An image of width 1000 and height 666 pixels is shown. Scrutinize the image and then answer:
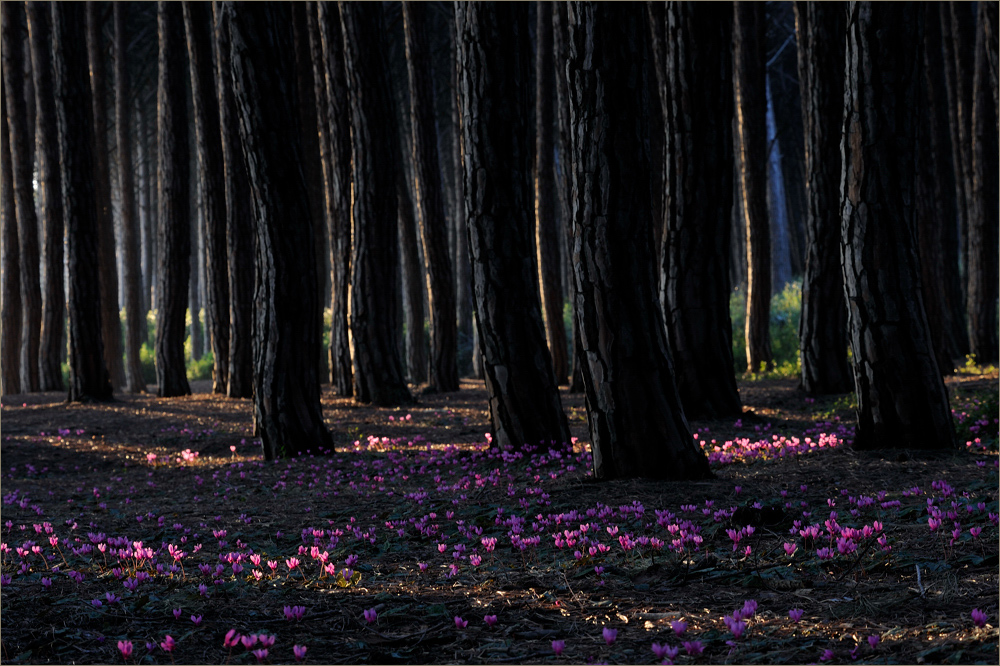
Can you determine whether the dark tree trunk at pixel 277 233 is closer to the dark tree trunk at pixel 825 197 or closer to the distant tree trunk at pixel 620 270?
the distant tree trunk at pixel 620 270

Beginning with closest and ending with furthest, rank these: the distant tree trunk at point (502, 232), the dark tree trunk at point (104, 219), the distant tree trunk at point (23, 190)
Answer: the distant tree trunk at point (502, 232) < the distant tree trunk at point (23, 190) < the dark tree trunk at point (104, 219)

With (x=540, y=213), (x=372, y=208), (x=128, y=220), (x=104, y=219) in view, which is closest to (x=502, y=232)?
(x=372, y=208)

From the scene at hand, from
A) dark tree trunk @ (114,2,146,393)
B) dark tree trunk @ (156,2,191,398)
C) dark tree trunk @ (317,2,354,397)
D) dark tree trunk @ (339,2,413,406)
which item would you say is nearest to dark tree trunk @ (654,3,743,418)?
dark tree trunk @ (339,2,413,406)

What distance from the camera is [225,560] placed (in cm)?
418

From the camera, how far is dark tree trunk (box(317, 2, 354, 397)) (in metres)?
12.5

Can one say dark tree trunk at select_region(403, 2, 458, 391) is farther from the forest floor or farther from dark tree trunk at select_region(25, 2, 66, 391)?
the forest floor

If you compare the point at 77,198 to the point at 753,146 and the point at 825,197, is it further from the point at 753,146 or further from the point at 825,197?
the point at 753,146

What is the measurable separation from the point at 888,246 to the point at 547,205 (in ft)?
28.6

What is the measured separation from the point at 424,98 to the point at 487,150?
7757 millimetres

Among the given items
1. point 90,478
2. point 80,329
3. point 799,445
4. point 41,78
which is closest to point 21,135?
point 41,78

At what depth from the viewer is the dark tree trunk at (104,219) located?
627 inches

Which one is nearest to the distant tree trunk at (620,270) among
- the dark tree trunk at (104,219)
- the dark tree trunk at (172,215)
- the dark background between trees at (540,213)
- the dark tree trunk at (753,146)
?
the dark background between trees at (540,213)

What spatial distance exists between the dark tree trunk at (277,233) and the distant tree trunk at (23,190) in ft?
31.7

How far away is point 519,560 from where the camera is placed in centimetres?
398
